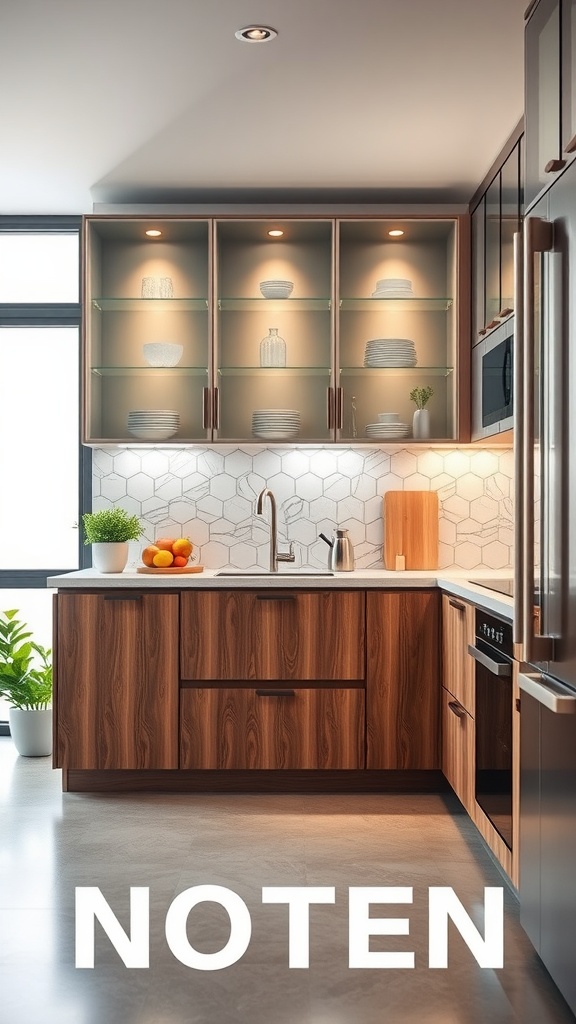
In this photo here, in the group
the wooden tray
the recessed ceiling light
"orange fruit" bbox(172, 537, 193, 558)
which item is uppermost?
the recessed ceiling light

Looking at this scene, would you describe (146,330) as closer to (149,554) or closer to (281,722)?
(149,554)

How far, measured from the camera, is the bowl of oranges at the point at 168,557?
425 centimetres

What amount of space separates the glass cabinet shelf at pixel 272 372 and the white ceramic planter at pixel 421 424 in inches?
18.0

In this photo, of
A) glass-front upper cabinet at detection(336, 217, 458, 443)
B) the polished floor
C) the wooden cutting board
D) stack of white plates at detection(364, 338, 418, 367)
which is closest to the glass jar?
glass-front upper cabinet at detection(336, 217, 458, 443)

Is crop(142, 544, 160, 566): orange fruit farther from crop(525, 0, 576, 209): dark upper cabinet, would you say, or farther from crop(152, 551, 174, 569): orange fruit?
crop(525, 0, 576, 209): dark upper cabinet

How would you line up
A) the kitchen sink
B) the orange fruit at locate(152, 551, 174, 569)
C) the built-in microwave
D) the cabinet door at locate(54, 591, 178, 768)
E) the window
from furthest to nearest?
1. the window
2. the orange fruit at locate(152, 551, 174, 569)
3. the kitchen sink
4. the cabinet door at locate(54, 591, 178, 768)
5. the built-in microwave

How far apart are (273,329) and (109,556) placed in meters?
1.29

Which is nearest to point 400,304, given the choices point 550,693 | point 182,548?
point 182,548

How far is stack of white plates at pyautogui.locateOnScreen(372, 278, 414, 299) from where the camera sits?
4.39 meters

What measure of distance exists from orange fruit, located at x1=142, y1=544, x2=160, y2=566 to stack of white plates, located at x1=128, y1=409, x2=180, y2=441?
50 centimetres

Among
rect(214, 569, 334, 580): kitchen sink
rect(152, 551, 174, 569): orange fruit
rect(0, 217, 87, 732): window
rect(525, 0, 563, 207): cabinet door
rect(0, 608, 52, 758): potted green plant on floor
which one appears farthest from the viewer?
rect(0, 217, 87, 732): window

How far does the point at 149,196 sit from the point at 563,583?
3119mm

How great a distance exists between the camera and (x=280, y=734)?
395 cm

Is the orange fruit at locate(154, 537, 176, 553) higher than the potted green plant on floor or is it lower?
higher
